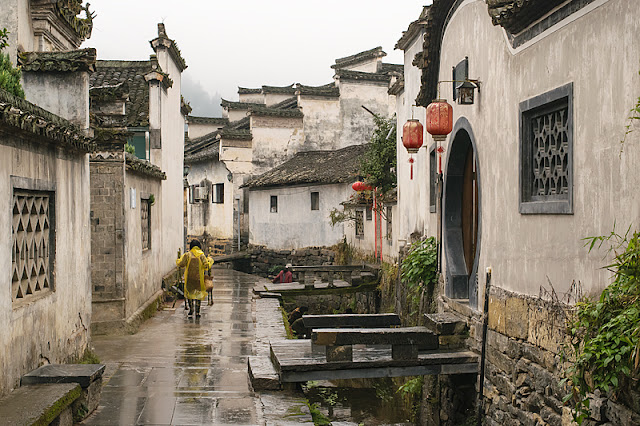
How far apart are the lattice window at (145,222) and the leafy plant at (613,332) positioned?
10283mm

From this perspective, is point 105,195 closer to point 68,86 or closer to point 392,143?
point 68,86

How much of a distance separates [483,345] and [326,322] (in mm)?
2377

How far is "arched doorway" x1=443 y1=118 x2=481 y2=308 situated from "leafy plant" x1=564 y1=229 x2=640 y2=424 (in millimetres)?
3787

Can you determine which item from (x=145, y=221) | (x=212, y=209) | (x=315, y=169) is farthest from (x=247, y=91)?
(x=145, y=221)

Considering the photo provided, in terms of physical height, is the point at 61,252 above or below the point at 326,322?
above

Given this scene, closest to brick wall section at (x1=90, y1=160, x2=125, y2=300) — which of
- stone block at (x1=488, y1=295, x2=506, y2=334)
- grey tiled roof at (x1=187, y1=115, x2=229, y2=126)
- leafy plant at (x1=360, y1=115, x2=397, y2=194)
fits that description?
stone block at (x1=488, y1=295, x2=506, y2=334)

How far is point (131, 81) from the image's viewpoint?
1747 centimetres

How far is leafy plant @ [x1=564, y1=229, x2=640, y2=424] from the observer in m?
4.17

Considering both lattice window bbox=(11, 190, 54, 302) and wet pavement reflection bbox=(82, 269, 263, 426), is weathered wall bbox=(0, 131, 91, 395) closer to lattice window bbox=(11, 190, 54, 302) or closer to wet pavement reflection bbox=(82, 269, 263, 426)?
lattice window bbox=(11, 190, 54, 302)

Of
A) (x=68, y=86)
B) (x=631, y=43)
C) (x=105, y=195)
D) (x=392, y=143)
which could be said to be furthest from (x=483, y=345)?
(x=392, y=143)

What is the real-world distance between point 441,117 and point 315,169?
1689 centimetres

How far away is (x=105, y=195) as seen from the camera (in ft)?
36.7

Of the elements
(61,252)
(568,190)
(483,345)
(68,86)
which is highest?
(68,86)

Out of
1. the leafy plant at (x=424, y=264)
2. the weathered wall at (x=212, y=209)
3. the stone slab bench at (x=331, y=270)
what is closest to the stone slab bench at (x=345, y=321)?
the leafy plant at (x=424, y=264)
